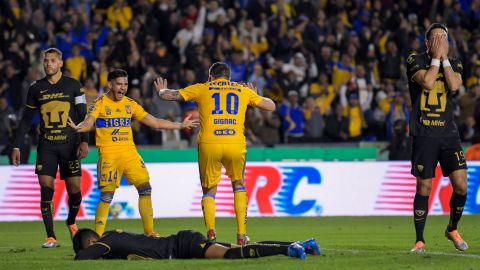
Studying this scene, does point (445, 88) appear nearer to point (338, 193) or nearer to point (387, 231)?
point (387, 231)

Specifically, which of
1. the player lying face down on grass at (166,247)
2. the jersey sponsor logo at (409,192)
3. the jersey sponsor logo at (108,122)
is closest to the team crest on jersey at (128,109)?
the jersey sponsor logo at (108,122)

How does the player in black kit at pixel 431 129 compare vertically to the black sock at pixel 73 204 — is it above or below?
above

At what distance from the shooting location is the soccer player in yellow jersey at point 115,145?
14.6m

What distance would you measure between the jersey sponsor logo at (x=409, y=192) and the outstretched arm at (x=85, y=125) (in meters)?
9.10

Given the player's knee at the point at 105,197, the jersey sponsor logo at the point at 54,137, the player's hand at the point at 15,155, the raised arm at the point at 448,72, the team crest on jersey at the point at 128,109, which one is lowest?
the player's knee at the point at 105,197

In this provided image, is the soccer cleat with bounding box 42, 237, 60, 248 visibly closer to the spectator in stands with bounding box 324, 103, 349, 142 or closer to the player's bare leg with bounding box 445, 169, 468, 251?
the player's bare leg with bounding box 445, 169, 468, 251

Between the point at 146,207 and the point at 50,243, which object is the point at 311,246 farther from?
the point at 50,243

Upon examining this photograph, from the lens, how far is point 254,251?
11.4m

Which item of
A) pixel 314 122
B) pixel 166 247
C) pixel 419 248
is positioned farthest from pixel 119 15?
pixel 166 247

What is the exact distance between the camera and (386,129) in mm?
25859

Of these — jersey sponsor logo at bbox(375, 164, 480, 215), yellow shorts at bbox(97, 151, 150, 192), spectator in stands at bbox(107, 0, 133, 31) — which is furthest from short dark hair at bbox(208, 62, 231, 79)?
spectator in stands at bbox(107, 0, 133, 31)

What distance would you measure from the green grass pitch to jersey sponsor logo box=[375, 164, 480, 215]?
92cm

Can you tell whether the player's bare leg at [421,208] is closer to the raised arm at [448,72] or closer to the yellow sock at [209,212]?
the raised arm at [448,72]

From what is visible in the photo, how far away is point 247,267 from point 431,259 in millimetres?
2155
